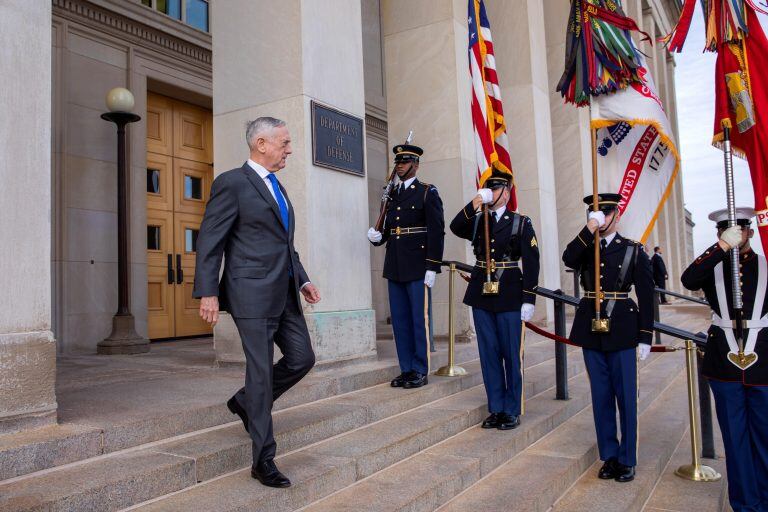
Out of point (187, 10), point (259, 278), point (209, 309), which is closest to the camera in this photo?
point (209, 309)

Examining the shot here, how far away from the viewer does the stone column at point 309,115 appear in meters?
5.59

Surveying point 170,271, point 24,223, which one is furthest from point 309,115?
point 170,271

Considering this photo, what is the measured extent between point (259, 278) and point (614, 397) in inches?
103

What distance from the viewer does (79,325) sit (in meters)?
7.96

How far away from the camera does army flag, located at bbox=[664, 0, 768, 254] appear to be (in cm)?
377

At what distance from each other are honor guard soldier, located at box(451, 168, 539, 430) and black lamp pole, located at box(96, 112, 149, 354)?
435cm

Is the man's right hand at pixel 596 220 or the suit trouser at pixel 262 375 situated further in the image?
the man's right hand at pixel 596 220

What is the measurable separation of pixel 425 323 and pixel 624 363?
1.81 meters

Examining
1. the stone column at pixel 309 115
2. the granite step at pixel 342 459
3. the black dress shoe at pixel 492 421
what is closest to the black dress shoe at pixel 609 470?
the black dress shoe at pixel 492 421

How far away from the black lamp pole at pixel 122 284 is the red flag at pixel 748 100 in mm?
6424

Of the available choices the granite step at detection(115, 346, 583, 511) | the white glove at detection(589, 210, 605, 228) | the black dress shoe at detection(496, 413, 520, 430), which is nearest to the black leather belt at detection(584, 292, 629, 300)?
the white glove at detection(589, 210, 605, 228)

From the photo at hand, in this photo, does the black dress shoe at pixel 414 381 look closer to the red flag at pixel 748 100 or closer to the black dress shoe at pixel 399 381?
the black dress shoe at pixel 399 381

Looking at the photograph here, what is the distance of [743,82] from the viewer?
385 centimetres

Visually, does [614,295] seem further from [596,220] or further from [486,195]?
[486,195]
